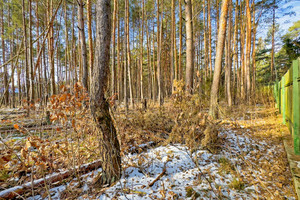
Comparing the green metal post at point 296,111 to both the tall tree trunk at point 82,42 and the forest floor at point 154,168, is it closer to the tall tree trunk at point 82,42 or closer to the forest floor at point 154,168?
the forest floor at point 154,168

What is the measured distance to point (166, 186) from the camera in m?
2.12

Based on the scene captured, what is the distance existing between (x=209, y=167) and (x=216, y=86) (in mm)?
3319

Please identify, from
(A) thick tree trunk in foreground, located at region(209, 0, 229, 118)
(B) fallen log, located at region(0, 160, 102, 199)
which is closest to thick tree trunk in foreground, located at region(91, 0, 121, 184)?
(B) fallen log, located at region(0, 160, 102, 199)

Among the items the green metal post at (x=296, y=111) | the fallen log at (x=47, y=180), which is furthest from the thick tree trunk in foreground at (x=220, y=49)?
the fallen log at (x=47, y=180)

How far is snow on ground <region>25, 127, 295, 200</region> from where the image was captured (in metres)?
1.93

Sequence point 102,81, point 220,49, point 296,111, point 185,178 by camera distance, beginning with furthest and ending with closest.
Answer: point 220,49
point 296,111
point 185,178
point 102,81

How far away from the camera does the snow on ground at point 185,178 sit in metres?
1.93

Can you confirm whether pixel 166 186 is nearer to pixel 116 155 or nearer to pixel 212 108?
pixel 116 155

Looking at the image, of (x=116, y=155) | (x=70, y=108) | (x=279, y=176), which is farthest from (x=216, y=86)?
(x=70, y=108)

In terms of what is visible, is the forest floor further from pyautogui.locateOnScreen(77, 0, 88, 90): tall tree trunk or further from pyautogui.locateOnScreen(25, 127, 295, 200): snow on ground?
pyautogui.locateOnScreen(77, 0, 88, 90): tall tree trunk

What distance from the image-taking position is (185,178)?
229cm

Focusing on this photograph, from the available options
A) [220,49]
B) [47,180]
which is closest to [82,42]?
[47,180]

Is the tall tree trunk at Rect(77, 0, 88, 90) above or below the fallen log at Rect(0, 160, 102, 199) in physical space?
above

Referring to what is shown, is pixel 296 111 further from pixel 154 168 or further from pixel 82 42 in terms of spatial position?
pixel 82 42
